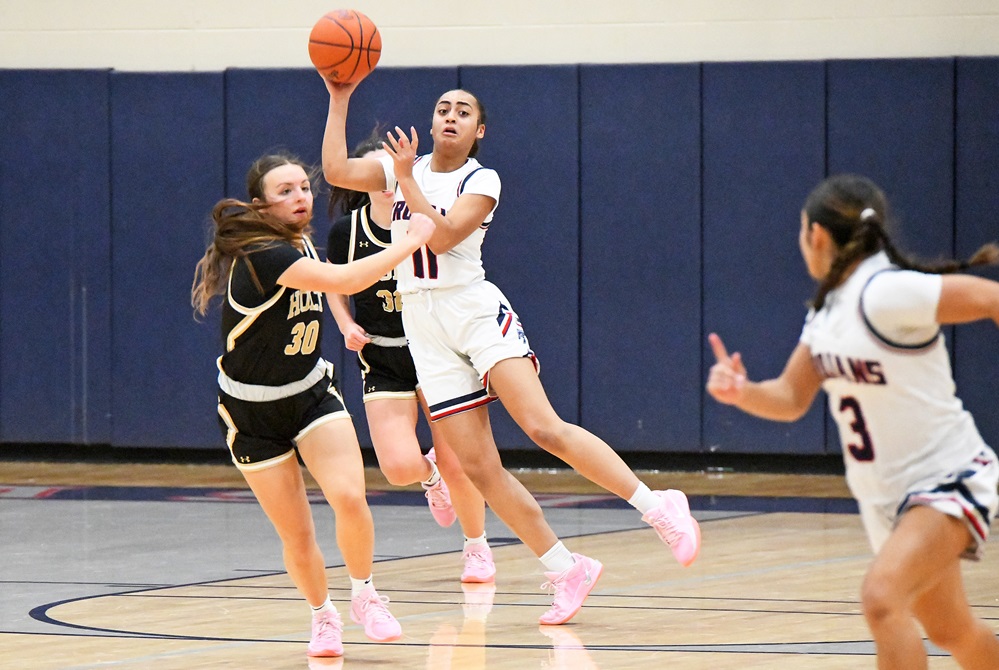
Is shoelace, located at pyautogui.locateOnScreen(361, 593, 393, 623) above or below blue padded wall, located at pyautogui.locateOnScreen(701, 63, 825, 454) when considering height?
below

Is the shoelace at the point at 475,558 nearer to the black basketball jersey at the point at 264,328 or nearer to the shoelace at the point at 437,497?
→ the shoelace at the point at 437,497

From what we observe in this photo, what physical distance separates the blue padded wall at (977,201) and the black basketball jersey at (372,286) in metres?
4.71

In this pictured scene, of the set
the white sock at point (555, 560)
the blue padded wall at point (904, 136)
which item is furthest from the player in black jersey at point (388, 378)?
the blue padded wall at point (904, 136)

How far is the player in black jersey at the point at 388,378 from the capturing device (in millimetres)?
6383

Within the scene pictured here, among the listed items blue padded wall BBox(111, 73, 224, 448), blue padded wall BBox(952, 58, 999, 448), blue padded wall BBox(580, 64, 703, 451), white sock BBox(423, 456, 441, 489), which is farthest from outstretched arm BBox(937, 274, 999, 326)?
blue padded wall BBox(111, 73, 224, 448)

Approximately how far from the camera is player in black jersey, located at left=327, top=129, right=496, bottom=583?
638 centimetres

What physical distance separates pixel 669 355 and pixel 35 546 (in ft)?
14.5

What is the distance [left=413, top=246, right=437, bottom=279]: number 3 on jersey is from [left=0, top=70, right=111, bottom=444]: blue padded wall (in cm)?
602

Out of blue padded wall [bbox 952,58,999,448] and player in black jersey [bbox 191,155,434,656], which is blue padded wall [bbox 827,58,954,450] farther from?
player in black jersey [bbox 191,155,434,656]

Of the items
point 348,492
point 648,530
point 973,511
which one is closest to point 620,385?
point 648,530

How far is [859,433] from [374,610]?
6.76ft

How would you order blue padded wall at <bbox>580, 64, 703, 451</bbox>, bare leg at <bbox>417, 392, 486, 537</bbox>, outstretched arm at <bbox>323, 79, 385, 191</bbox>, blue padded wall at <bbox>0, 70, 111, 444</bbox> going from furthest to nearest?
blue padded wall at <bbox>0, 70, 111, 444</bbox>
blue padded wall at <bbox>580, 64, 703, 451</bbox>
bare leg at <bbox>417, 392, 486, 537</bbox>
outstretched arm at <bbox>323, 79, 385, 191</bbox>

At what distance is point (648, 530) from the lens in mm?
8188

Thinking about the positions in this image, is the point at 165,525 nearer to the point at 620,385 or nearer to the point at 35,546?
the point at 35,546
